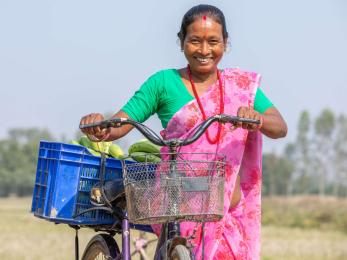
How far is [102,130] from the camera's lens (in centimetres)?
524

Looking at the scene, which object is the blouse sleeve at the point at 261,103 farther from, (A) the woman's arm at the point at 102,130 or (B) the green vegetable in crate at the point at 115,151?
(B) the green vegetable in crate at the point at 115,151

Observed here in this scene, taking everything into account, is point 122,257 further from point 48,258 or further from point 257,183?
point 48,258

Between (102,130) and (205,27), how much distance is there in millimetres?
788

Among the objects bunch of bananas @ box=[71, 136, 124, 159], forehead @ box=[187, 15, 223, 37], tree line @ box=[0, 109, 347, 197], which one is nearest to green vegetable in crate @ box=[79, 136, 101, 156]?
bunch of bananas @ box=[71, 136, 124, 159]

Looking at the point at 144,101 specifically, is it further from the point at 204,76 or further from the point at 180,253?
the point at 180,253

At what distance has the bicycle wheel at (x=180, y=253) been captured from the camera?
487 cm

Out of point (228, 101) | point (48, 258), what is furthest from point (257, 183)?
point (48, 258)

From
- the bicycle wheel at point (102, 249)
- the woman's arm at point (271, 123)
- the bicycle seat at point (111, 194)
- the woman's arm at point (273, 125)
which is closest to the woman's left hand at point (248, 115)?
the woman's arm at point (271, 123)

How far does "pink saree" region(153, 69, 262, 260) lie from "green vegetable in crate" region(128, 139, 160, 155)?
570 mm

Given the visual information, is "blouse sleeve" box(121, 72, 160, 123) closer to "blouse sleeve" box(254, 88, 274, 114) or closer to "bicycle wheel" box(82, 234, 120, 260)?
"blouse sleeve" box(254, 88, 274, 114)

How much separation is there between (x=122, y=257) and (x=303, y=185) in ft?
397

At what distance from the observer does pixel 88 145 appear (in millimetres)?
6441

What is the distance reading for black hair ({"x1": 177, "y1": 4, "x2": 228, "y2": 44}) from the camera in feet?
17.7

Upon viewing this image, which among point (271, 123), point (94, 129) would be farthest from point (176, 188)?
point (271, 123)
